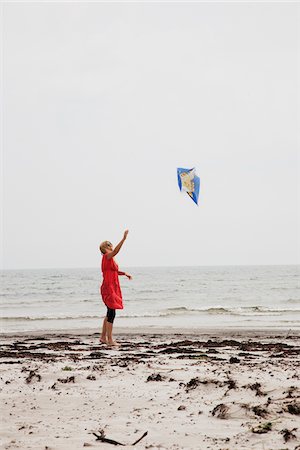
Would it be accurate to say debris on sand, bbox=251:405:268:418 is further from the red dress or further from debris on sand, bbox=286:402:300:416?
the red dress

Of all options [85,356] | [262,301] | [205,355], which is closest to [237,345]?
[205,355]

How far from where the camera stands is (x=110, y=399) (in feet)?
15.8

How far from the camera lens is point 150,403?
4.62 meters

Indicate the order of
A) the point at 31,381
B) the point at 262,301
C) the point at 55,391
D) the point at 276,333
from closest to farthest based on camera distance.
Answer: the point at 55,391
the point at 31,381
the point at 276,333
the point at 262,301

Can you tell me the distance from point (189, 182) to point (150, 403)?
647 cm

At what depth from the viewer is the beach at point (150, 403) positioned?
3.66m

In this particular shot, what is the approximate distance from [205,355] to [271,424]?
3831 millimetres

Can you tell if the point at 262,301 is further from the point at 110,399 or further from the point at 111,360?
the point at 110,399

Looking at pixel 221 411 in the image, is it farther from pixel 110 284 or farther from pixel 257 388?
pixel 110 284

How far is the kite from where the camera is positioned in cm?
1051

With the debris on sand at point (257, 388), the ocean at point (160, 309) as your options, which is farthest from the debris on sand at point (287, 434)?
the ocean at point (160, 309)

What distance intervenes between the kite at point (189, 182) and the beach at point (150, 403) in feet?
13.2

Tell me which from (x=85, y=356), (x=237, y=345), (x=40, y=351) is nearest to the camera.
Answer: (x=85, y=356)

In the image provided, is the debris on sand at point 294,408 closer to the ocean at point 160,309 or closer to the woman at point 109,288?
the woman at point 109,288
